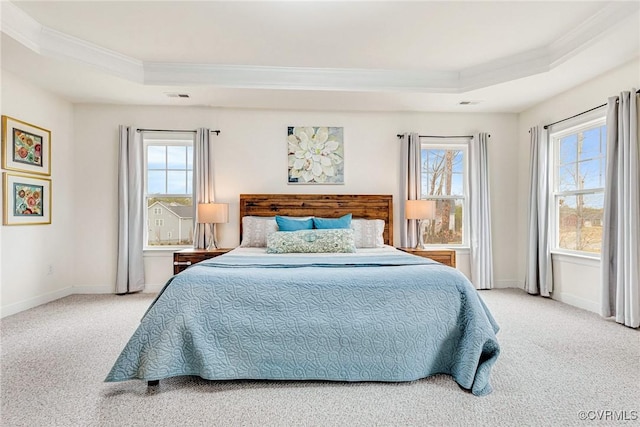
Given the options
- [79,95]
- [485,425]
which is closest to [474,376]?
[485,425]

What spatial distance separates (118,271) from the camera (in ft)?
14.4

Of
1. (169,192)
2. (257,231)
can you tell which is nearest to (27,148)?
(169,192)

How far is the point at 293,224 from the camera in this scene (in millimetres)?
3967

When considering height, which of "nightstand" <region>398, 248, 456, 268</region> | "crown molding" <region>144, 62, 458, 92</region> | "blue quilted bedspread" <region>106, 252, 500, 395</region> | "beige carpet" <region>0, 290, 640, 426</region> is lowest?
"beige carpet" <region>0, 290, 640, 426</region>

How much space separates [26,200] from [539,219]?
5.86 m

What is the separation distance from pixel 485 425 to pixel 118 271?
4286 mm

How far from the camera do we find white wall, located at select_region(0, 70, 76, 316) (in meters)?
3.54

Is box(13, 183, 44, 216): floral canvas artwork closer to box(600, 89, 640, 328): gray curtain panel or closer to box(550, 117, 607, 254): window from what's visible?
box(600, 89, 640, 328): gray curtain panel

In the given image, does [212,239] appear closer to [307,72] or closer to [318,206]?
[318,206]

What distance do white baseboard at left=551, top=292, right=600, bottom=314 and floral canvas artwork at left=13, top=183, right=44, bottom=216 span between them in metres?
6.02

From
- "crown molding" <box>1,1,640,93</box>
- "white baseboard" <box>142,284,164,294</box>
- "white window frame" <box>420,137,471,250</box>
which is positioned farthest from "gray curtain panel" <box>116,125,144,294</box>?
"white window frame" <box>420,137,471,250</box>

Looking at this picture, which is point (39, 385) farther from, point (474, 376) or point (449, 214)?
point (449, 214)

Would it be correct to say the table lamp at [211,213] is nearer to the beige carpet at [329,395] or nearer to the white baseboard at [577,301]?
the beige carpet at [329,395]

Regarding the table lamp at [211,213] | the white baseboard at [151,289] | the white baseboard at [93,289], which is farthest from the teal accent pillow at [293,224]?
the white baseboard at [93,289]
